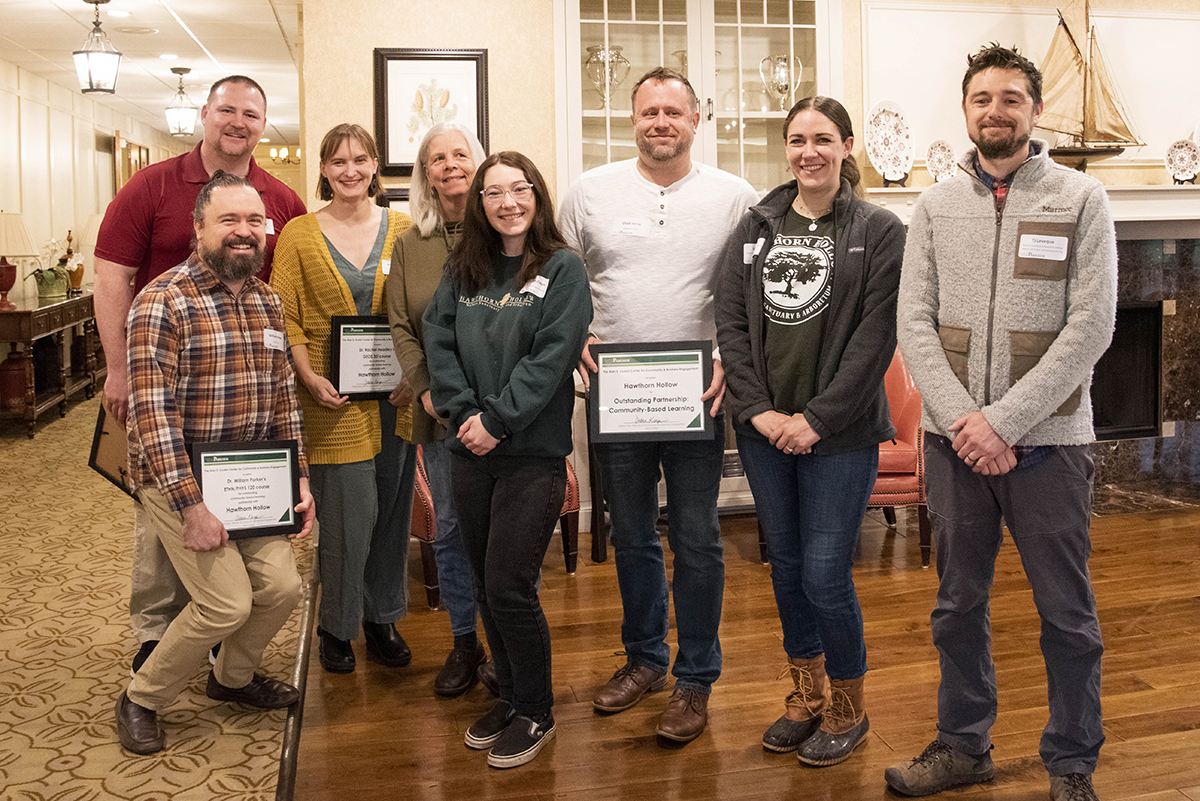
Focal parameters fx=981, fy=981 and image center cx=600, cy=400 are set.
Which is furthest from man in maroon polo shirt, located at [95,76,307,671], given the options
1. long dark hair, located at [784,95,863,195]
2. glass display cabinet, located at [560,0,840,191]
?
glass display cabinet, located at [560,0,840,191]

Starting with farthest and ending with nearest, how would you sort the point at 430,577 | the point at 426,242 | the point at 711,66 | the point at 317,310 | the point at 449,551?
the point at 711,66
the point at 430,577
the point at 449,551
the point at 317,310
the point at 426,242

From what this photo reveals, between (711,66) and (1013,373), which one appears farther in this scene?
(711,66)

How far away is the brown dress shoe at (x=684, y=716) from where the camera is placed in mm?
2494

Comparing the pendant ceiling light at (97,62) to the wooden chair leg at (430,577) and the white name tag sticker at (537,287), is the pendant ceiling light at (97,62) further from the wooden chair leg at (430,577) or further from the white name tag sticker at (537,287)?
the white name tag sticker at (537,287)

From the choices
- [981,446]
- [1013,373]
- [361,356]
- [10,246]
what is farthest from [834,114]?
[10,246]

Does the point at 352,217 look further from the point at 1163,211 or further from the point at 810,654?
the point at 1163,211

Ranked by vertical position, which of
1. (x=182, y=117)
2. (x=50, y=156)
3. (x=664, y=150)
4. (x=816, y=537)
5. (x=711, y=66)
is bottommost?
(x=816, y=537)

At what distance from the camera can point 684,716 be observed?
8.29ft

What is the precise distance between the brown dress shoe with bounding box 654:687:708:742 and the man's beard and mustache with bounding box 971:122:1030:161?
149 cm

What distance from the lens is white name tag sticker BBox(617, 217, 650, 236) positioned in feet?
8.18

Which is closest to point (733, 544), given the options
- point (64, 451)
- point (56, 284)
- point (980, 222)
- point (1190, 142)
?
point (980, 222)

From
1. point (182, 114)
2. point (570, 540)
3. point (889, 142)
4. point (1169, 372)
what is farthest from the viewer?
point (182, 114)

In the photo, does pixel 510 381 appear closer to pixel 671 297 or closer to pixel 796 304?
pixel 671 297

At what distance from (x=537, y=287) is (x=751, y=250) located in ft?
1.69
